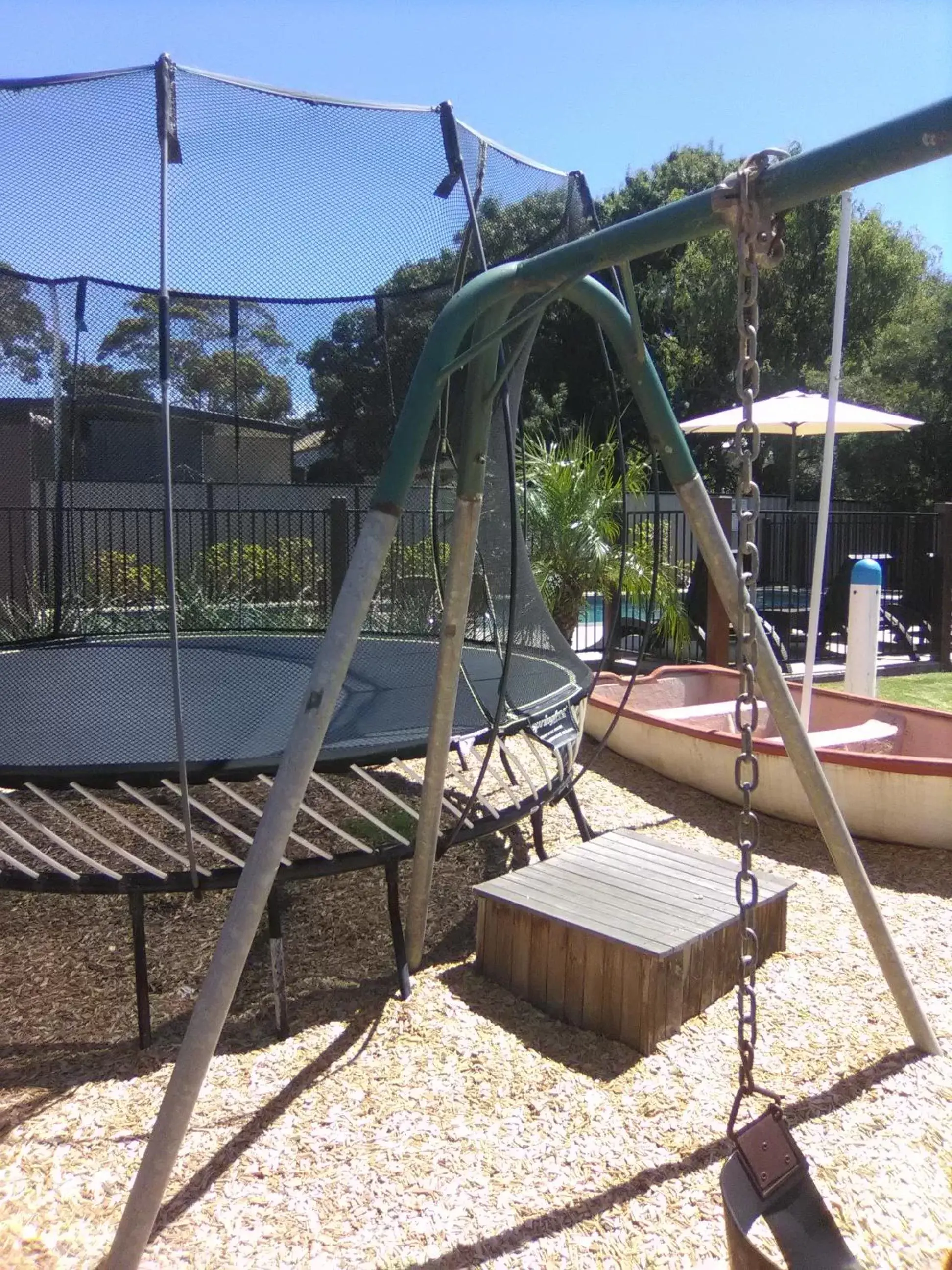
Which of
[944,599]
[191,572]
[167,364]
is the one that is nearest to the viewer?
[167,364]

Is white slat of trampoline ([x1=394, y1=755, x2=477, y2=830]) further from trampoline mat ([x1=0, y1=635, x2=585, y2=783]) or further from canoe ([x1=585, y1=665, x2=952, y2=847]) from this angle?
canoe ([x1=585, y1=665, x2=952, y2=847])

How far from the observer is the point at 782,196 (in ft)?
4.66

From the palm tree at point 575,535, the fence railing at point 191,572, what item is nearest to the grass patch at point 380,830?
the fence railing at point 191,572

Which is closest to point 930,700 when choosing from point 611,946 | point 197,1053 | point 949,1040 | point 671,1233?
point 949,1040

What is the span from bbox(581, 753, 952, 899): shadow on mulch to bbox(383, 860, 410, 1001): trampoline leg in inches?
38.0

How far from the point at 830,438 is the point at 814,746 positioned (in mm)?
1098

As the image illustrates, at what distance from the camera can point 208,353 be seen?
3.45m

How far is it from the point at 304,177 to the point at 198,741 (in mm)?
1752

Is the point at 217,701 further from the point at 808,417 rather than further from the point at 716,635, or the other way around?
the point at 808,417

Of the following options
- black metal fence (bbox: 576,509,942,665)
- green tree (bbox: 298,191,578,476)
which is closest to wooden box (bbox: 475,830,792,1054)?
green tree (bbox: 298,191,578,476)

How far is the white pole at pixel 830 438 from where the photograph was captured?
Answer: 10.1 ft

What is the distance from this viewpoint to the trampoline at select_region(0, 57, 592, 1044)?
92.9 inches

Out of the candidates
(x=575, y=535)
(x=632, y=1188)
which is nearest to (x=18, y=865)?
(x=632, y=1188)

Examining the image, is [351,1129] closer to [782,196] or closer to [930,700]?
[782,196]
